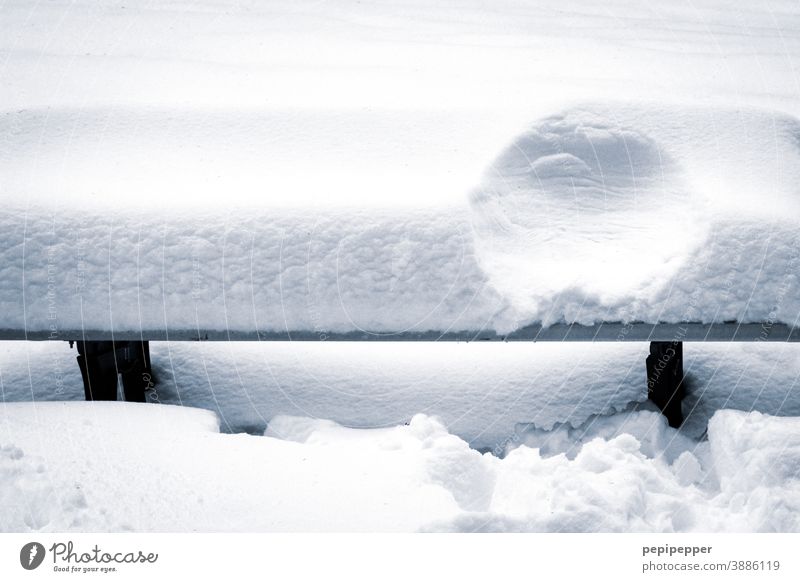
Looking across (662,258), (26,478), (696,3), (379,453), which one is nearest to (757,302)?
(662,258)

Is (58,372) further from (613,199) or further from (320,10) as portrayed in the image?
(320,10)

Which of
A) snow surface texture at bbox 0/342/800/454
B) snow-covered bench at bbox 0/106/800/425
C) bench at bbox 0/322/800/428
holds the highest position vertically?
snow-covered bench at bbox 0/106/800/425

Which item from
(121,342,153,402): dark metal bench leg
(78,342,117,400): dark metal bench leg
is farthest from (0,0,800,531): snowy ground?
(78,342,117,400): dark metal bench leg

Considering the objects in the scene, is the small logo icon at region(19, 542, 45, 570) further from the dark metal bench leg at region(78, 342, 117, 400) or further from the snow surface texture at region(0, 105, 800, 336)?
the dark metal bench leg at region(78, 342, 117, 400)

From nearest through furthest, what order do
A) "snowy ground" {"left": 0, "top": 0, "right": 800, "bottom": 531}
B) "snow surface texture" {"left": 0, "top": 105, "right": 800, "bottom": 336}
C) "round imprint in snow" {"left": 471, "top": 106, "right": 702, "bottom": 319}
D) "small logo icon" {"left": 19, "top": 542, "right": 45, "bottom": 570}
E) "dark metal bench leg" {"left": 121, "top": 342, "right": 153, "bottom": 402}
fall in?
"small logo icon" {"left": 19, "top": 542, "right": 45, "bottom": 570}, "snowy ground" {"left": 0, "top": 0, "right": 800, "bottom": 531}, "snow surface texture" {"left": 0, "top": 105, "right": 800, "bottom": 336}, "round imprint in snow" {"left": 471, "top": 106, "right": 702, "bottom": 319}, "dark metal bench leg" {"left": 121, "top": 342, "right": 153, "bottom": 402}

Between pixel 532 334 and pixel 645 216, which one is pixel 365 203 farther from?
pixel 645 216

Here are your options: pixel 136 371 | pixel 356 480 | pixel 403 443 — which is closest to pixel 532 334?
pixel 403 443

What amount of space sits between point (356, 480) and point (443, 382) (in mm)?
1143

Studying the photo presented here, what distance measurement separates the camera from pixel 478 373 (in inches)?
140

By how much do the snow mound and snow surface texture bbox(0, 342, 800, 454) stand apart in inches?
22.1

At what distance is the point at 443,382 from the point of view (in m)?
3.54

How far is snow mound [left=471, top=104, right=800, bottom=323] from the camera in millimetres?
2990

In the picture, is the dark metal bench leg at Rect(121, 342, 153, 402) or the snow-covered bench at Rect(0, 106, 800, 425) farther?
the dark metal bench leg at Rect(121, 342, 153, 402)

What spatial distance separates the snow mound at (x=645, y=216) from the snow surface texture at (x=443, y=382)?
56 cm
